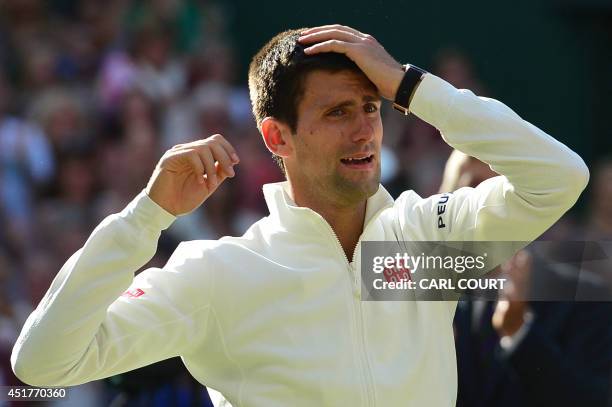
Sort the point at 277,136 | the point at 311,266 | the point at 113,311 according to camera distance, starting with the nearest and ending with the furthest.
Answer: the point at 113,311, the point at 311,266, the point at 277,136

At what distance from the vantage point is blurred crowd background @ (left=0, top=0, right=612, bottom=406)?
7.17 m

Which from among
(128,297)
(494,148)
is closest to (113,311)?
(128,297)

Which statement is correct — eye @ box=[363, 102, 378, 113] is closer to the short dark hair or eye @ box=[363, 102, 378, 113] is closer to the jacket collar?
the short dark hair

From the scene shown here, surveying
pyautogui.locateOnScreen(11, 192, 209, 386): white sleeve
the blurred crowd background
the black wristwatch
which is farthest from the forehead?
the blurred crowd background

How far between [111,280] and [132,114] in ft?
15.7

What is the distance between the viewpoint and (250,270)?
3162 millimetres

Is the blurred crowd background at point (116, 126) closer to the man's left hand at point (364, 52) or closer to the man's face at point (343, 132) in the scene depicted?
the man's face at point (343, 132)

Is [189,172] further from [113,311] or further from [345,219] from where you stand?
[345,219]

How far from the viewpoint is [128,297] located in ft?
10.1

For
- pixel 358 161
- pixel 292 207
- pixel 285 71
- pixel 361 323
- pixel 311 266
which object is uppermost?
pixel 285 71

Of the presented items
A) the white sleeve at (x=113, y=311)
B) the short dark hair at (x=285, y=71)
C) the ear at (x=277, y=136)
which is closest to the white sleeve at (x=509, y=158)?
the short dark hair at (x=285, y=71)

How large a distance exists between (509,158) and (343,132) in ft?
1.46

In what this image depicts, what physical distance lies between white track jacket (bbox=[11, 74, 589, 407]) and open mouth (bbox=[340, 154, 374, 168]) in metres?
0.16

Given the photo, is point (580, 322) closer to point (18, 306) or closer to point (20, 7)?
point (18, 306)
